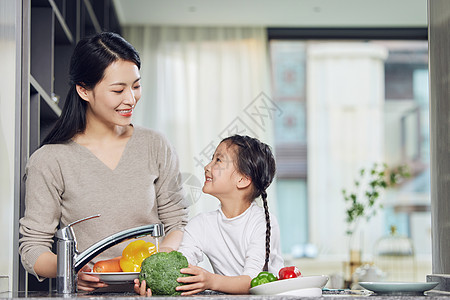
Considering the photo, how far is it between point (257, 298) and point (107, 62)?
29.0 inches

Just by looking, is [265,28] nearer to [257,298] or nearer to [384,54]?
[384,54]

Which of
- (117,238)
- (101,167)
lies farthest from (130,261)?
(101,167)

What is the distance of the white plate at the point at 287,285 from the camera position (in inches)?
46.1

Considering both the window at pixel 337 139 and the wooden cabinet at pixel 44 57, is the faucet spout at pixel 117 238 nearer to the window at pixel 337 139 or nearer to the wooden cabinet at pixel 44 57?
the wooden cabinet at pixel 44 57

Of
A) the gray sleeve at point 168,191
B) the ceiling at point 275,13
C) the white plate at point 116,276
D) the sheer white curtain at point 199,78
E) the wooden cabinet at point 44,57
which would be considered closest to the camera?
the white plate at point 116,276

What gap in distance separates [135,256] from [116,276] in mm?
105

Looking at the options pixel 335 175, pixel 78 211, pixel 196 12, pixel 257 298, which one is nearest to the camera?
pixel 257 298

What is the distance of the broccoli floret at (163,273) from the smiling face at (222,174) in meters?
0.30

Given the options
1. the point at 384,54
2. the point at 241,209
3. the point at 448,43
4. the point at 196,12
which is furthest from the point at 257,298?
the point at 384,54

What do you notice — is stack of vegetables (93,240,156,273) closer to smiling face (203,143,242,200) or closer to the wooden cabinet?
smiling face (203,143,242,200)

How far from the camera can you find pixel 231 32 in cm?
484

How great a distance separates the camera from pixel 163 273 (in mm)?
1180

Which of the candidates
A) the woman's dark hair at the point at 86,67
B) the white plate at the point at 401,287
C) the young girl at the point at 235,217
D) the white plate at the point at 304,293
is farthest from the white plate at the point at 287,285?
the woman's dark hair at the point at 86,67

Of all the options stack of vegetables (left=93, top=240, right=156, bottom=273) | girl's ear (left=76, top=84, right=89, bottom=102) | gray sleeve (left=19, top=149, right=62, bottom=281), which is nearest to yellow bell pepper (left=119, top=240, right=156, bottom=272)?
stack of vegetables (left=93, top=240, right=156, bottom=273)
